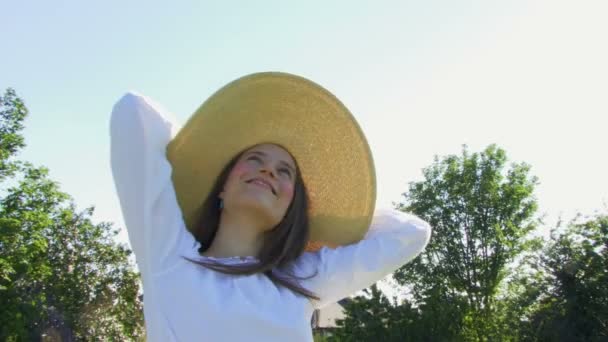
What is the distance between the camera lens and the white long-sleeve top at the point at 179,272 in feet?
8.24

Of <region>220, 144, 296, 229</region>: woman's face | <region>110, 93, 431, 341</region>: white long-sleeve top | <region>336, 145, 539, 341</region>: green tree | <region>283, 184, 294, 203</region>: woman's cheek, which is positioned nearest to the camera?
<region>110, 93, 431, 341</region>: white long-sleeve top

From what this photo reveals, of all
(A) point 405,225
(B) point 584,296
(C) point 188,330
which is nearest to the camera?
(C) point 188,330

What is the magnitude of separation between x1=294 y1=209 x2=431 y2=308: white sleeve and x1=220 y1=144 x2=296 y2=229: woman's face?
0.32 metres

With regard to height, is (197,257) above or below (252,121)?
below

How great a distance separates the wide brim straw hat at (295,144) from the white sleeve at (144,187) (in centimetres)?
26

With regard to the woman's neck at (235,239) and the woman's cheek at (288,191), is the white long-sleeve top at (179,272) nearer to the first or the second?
the woman's neck at (235,239)

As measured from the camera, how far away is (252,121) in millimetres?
3326

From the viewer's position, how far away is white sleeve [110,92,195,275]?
2.68 meters

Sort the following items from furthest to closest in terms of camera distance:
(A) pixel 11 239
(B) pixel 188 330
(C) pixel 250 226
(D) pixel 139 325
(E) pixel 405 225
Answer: (D) pixel 139 325 → (A) pixel 11 239 → (E) pixel 405 225 → (C) pixel 250 226 → (B) pixel 188 330

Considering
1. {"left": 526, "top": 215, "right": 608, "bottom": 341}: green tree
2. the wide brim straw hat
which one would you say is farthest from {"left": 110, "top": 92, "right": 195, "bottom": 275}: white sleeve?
{"left": 526, "top": 215, "right": 608, "bottom": 341}: green tree

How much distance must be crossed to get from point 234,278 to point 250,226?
43 centimetres

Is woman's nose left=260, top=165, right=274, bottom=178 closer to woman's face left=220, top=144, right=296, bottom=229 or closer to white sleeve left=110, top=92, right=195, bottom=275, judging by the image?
woman's face left=220, top=144, right=296, bottom=229

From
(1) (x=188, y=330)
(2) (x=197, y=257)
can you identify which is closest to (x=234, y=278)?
(2) (x=197, y=257)

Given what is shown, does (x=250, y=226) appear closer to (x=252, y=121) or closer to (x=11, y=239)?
(x=252, y=121)
